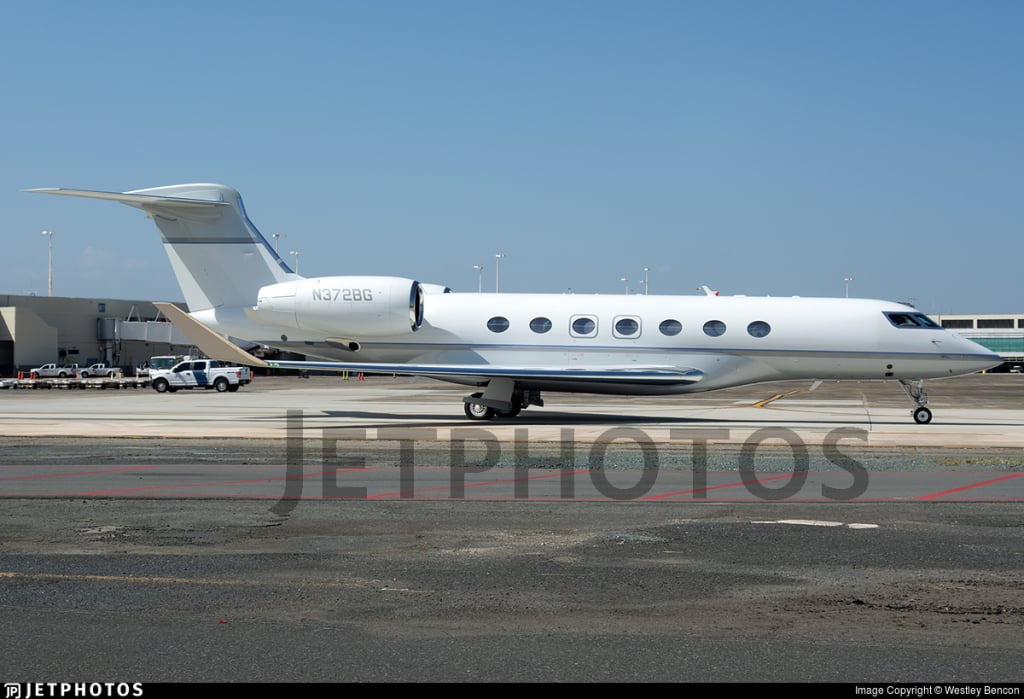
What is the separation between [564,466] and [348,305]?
→ 11.7m

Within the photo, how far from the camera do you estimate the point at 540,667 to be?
227 inches

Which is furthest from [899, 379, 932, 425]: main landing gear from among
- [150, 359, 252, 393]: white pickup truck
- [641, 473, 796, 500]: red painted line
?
[150, 359, 252, 393]: white pickup truck

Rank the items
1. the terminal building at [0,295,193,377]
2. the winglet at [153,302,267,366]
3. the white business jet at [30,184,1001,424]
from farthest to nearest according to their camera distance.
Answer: the terminal building at [0,295,193,377] < the white business jet at [30,184,1001,424] < the winglet at [153,302,267,366]

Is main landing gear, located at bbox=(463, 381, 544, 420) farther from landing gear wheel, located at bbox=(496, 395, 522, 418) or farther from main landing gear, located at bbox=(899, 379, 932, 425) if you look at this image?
main landing gear, located at bbox=(899, 379, 932, 425)

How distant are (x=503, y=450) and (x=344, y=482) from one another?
517 centimetres

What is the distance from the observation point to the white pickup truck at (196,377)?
49969mm

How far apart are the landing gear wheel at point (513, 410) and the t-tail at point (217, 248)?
655 cm

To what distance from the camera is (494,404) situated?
26875 mm

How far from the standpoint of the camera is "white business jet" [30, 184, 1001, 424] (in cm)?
2636

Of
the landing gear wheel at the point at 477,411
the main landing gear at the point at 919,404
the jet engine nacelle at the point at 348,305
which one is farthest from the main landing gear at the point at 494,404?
the main landing gear at the point at 919,404

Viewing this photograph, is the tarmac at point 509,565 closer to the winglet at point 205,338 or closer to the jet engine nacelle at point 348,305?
the winglet at point 205,338

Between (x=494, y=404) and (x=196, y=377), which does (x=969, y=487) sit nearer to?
(x=494, y=404)

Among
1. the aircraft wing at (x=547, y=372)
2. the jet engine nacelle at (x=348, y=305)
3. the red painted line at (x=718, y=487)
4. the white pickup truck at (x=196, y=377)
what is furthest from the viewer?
the white pickup truck at (x=196, y=377)

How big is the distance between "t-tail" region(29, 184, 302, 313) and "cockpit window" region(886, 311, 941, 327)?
15.3m
